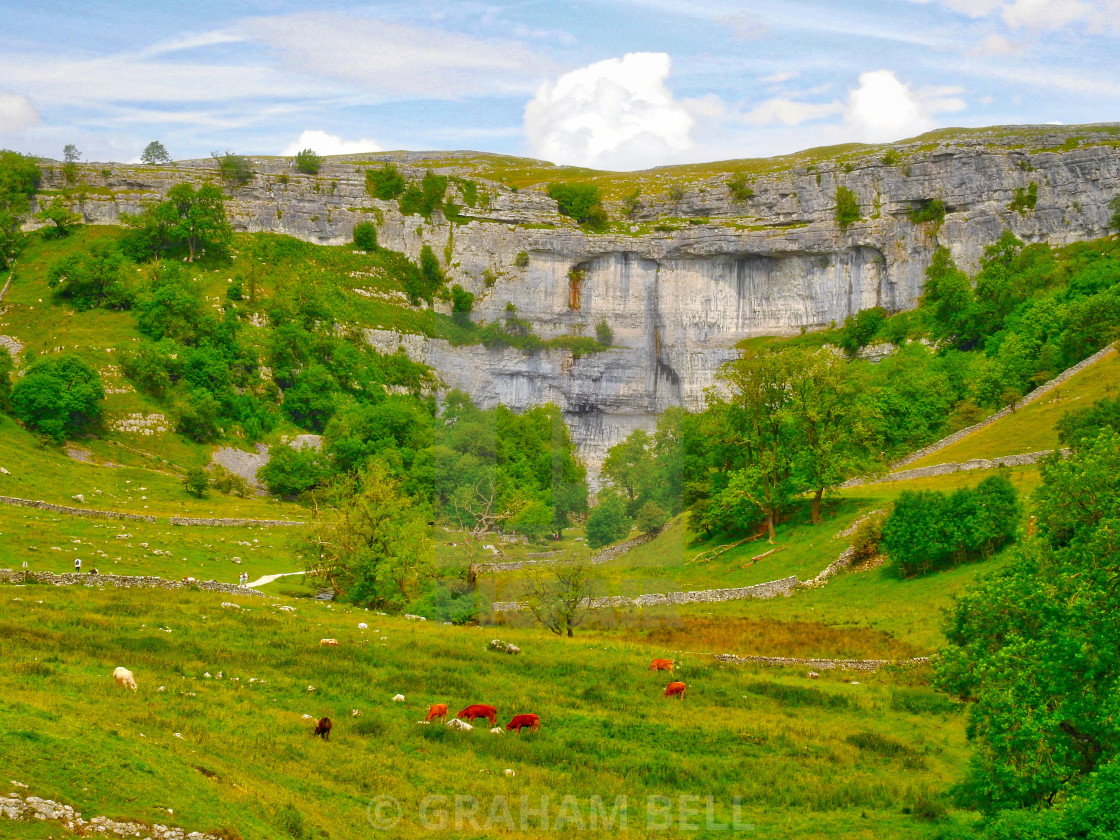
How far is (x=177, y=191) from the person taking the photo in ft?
336

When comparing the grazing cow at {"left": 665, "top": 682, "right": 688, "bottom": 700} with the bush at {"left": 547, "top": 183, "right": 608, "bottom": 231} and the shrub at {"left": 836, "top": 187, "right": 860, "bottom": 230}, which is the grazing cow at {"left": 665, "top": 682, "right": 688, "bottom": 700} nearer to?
the shrub at {"left": 836, "top": 187, "right": 860, "bottom": 230}

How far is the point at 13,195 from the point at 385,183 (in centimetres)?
3833

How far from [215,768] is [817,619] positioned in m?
27.4

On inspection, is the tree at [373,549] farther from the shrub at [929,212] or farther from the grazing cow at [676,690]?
the shrub at [929,212]

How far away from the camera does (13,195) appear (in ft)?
331

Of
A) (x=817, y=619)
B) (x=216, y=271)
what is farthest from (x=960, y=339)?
(x=216, y=271)

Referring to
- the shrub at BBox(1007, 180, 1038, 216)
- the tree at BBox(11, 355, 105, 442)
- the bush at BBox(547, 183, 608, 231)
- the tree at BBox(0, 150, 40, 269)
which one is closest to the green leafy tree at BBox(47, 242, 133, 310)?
the tree at BBox(0, 150, 40, 269)

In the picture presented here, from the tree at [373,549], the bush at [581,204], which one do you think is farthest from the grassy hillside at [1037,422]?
the bush at [581,204]

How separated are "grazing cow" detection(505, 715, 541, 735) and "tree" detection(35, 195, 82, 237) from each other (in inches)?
3855

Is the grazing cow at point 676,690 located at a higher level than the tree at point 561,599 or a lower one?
higher

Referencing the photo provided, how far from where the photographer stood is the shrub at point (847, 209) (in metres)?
110

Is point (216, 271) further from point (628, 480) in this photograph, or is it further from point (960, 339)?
point (960, 339)

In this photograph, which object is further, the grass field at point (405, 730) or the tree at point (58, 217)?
the tree at point (58, 217)

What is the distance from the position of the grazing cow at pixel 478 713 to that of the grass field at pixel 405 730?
84 centimetres
